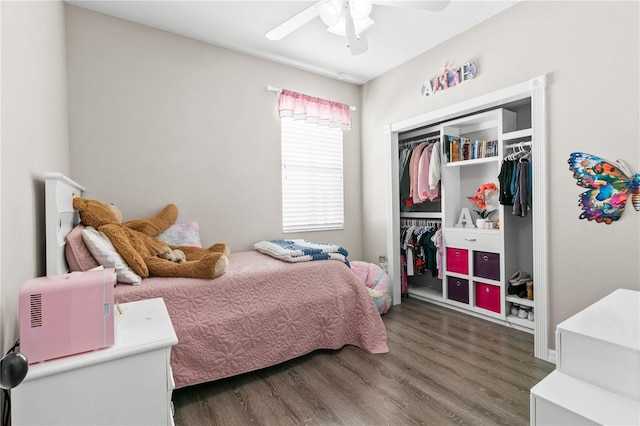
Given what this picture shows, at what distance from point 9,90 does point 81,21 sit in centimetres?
185

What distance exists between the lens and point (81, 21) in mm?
2480

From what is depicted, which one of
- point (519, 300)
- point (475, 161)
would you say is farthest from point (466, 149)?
point (519, 300)

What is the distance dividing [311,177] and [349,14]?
1.90 metres

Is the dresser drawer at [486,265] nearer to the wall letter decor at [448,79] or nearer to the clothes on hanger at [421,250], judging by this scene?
the clothes on hanger at [421,250]

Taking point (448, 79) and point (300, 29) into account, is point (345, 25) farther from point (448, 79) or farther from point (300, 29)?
point (448, 79)

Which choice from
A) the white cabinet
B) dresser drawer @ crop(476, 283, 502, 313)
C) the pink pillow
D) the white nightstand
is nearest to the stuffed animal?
the pink pillow

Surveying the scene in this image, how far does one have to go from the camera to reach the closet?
2.40 m

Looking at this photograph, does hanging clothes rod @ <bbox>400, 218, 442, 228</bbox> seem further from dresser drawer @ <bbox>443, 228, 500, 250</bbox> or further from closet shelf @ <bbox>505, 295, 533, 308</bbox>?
closet shelf @ <bbox>505, 295, 533, 308</bbox>

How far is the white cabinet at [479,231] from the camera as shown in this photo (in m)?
3.00

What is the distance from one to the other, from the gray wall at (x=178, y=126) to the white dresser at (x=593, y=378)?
2.57 metres

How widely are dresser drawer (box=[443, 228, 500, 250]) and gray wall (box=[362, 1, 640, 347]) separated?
74cm

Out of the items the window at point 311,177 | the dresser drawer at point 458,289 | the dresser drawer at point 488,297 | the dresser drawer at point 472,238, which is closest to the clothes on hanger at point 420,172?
the dresser drawer at point 472,238

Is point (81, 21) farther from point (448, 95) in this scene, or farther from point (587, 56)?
point (587, 56)

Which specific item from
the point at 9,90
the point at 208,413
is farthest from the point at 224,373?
the point at 9,90
